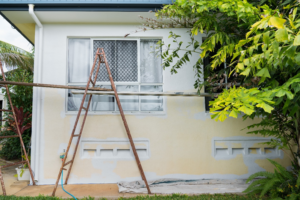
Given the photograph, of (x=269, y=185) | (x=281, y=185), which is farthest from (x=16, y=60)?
(x=281, y=185)

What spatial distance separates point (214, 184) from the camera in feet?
14.1

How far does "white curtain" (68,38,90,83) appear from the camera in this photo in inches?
189

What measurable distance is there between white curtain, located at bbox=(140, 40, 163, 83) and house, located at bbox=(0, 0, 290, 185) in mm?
24

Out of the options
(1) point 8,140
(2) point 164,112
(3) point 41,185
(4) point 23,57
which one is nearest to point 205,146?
(2) point 164,112

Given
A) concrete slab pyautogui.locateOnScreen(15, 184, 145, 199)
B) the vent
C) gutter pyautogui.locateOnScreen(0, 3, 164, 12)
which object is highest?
gutter pyautogui.locateOnScreen(0, 3, 164, 12)

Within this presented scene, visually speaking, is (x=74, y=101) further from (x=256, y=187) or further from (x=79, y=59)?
(x=256, y=187)

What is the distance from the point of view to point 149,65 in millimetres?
4867

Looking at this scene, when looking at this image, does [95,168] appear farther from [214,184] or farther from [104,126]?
[214,184]

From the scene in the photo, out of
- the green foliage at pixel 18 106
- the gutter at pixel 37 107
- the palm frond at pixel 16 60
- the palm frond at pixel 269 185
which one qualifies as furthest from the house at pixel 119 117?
the palm frond at pixel 16 60

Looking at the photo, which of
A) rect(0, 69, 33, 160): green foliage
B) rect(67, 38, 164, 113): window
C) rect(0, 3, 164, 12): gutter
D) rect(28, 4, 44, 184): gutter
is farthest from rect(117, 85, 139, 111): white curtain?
rect(0, 69, 33, 160): green foliage

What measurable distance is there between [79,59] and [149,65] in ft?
5.43

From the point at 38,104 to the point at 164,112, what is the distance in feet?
9.15

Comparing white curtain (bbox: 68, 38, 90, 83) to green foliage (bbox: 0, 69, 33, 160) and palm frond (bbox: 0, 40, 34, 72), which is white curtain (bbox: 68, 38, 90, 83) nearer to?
green foliage (bbox: 0, 69, 33, 160)

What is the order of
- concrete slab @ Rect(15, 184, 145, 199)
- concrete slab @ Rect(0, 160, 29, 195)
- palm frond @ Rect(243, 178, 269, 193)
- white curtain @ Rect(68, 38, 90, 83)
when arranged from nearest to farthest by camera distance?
palm frond @ Rect(243, 178, 269, 193) < concrete slab @ Rect(15, 184, 145, 199) < concrete slab @ Rect(0, 160, 29, 195) < white curtain @ Rect(68, 38, 90, 83)
